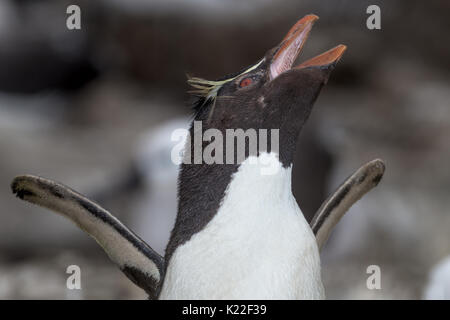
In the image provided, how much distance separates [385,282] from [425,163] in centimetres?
166

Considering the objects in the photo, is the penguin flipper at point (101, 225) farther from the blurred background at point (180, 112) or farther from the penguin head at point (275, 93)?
the blurred background at point (180, 112)

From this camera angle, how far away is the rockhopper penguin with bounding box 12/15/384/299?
3.18ft

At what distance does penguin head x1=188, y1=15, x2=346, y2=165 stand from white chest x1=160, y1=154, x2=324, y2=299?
51mm

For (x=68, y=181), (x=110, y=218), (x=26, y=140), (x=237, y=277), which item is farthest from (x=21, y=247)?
(x=237, y=277)

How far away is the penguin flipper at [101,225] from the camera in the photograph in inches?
41.9

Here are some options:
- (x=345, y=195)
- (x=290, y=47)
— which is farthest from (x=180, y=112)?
(x=290, y=47)

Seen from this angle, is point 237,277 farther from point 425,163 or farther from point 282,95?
point 425,163

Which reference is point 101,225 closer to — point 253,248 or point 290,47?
point 253,248

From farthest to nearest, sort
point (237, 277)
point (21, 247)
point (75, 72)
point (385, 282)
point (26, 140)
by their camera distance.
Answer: point (75, 72) < point (26, 140) < point (21, 247) < point (385, 282) < point (237, 277)

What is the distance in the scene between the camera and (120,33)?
4.83 m

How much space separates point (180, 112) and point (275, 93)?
11.9ft

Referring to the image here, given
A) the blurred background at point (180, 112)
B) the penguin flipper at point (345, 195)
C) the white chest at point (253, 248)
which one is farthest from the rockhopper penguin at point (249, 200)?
the blurred background at point (180, 112)

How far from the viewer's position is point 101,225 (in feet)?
3.59
